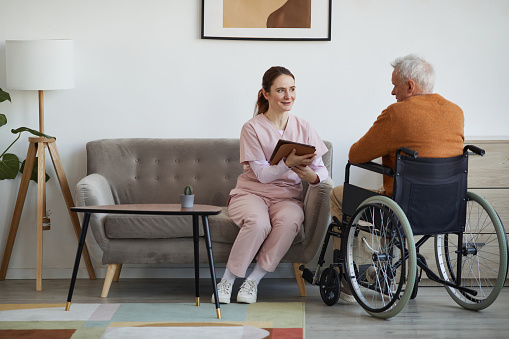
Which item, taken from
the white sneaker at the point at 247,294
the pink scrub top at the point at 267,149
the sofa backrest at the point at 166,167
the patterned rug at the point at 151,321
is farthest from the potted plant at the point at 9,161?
the white sneaker at the point at 247,294

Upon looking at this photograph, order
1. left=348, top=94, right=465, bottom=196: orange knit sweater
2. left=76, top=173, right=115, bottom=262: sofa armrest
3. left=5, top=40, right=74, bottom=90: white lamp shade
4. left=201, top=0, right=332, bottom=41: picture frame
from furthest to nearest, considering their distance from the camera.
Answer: left=201, top=0, right=332, bottom=41: picture frame
left=5, top=40, right=74, bottom=90: white lamp shade
left=76, top=173, right=115, bottom=262: sofa armrest
left=348, top=94, right=465, bottom=196: orange knit sweater

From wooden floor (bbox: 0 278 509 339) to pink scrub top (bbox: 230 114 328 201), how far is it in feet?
1.88

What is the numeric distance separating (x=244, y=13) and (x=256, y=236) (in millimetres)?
1512

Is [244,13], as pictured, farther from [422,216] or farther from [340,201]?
[422,216]

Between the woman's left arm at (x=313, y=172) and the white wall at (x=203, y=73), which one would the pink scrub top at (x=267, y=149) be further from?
the white wall at (x=203, y=73)

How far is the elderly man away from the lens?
3113mm

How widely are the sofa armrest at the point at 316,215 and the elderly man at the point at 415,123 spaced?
14.0 inches

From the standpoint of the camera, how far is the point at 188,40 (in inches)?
170

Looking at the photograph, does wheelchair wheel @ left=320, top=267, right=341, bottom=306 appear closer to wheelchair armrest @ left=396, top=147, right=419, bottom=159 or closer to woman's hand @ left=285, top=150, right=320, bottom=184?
woman's hand @ left=285, top=150, right=320, bottom=184

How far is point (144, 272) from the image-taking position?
169 inches

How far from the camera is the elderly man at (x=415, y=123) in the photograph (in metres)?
3.11

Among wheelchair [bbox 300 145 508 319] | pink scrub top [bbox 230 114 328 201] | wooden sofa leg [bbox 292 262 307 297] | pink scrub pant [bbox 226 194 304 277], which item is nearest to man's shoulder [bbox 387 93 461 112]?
wheelchair [bbox 300 145 508 319]

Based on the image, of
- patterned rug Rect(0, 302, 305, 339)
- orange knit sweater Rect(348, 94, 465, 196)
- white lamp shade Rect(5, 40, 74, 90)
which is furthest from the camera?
white lamp shade Rect(5, 40, 74, 90)

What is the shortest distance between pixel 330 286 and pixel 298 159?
652 millimetres
